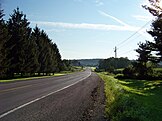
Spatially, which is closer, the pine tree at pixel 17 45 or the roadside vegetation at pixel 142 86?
the roadside vegetation at pixel 142 86

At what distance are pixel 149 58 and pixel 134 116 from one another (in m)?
52.1

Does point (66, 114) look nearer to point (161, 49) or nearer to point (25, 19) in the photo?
point (161, 49)

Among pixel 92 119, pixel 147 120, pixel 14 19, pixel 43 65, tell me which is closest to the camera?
pixel 147 120

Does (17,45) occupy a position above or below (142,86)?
above

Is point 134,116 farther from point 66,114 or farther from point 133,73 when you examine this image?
point 133,73

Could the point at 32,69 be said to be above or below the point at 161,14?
below

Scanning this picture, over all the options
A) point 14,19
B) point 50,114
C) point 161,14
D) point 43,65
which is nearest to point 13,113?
point 50,114

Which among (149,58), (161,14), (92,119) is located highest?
(161,14)

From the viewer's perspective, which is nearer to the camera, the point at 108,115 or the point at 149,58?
the point at 108,115

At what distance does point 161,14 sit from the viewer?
1989 inches

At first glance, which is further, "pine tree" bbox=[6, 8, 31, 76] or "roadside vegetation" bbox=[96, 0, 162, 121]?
"pine tree" bbox=[6, 8, 31, 76]

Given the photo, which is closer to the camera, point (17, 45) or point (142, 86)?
point (142, 86)

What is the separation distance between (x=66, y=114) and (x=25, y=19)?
5055 cm

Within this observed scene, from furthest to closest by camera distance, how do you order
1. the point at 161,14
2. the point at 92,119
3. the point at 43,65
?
1. the point at 43,65
2. the point at 161,14
3. the point at 92,119
